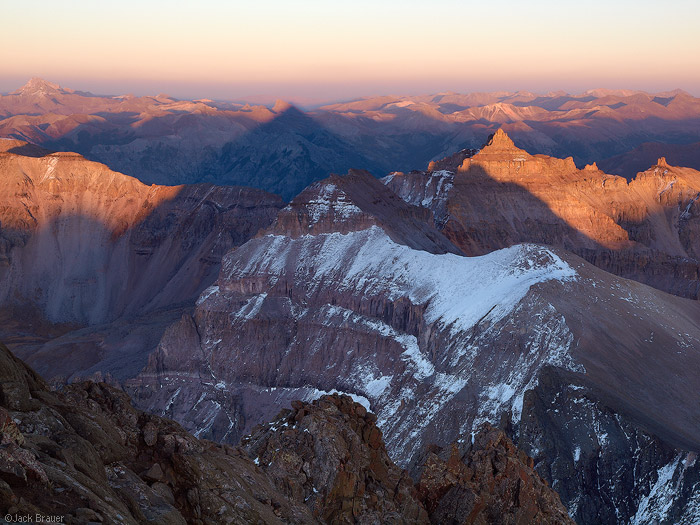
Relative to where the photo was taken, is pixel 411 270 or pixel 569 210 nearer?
pixel 411 270

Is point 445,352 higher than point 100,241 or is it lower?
higher

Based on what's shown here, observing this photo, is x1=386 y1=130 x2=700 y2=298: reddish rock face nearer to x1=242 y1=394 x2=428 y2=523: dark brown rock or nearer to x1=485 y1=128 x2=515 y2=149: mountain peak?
x1=485 y1=128 x2=515 y2=149: mountain peak

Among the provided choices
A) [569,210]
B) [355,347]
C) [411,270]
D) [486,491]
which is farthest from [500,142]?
[486,491]

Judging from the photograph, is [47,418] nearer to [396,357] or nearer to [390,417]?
[390,417]

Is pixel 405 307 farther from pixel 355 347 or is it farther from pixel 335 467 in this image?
pixel 335 467

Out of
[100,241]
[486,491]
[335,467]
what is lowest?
[100,241]

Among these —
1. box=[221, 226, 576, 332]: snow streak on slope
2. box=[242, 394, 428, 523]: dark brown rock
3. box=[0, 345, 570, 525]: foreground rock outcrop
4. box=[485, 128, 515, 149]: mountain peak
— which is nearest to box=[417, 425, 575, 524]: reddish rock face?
box=[0, 345, 570, 525]: foreground rock outcrop
